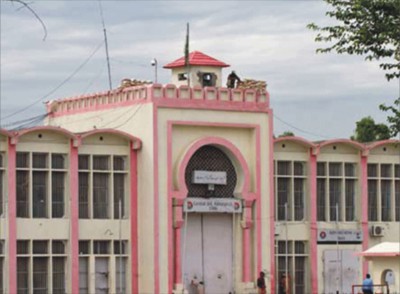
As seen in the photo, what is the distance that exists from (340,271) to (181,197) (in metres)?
8.18

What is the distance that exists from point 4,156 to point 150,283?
6753 millimetres

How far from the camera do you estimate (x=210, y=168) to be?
55.5 m

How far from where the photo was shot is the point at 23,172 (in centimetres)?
5147

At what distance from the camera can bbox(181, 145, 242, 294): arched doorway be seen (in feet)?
179

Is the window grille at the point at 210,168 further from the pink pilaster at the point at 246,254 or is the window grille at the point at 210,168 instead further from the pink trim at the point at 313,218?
the pink trim at the point at 313,218

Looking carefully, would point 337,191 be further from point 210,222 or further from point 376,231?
point 210,222

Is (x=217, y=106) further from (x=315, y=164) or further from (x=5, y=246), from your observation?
(x=5, y=246)

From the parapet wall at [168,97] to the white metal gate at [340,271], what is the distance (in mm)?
6585

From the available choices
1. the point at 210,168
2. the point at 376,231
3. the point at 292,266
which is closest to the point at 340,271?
the point at 292,266

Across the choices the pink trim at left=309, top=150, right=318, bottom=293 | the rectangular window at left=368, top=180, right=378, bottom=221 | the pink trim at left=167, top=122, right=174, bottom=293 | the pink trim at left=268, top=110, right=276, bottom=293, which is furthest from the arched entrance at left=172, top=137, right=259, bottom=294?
the rectangular window at left=368, top=180, right=378, bottom=221

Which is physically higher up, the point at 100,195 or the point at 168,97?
the point at 168,97

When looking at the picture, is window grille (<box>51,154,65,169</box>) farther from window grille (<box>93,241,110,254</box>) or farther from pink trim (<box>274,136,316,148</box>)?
pink trim (<box>274,136,316,148</box>)

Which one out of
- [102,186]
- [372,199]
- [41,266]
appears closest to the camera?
[41,266]

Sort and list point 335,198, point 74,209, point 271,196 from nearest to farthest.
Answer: point 74,209 < point 271,196 < point 335,198
